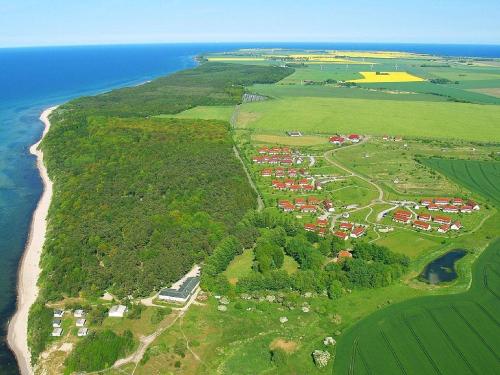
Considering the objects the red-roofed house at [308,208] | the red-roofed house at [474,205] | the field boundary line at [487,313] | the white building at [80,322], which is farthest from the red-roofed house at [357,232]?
the white building at [80,322]

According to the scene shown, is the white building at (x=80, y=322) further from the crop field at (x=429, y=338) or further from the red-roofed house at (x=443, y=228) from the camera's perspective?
the red-roofed house at (x=443, y=228)

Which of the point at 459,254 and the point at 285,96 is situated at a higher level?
the point at 459,254

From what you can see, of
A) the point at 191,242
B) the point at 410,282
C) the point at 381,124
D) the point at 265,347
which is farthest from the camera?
the point at 381,124

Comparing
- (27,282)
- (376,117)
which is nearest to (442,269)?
(27,282)

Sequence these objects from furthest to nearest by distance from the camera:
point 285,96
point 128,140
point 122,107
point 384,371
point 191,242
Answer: point 285,96 → point 122,107 → point 128,140 → point 191,242 → point 384,371

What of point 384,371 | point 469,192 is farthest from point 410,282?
point 469,192

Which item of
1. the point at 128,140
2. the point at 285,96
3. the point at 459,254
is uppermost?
the point at 459,254

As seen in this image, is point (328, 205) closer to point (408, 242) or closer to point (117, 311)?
point (408, 242)

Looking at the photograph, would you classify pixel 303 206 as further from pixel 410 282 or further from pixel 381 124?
pixel 381 124
